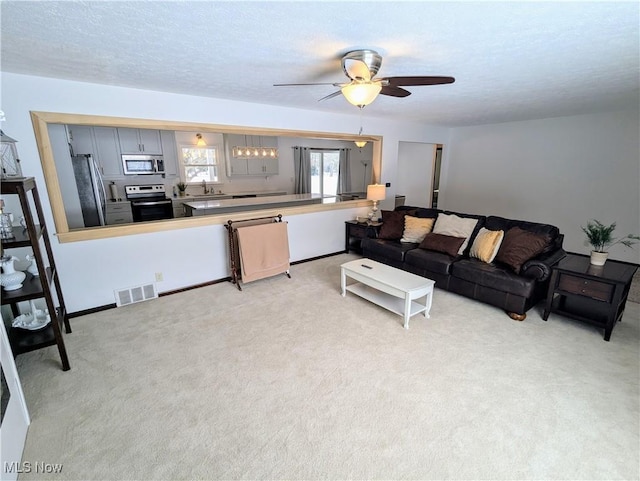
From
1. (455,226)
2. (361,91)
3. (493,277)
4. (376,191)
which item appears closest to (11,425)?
(361,91)

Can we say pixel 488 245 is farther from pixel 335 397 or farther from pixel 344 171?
pixel 344 171

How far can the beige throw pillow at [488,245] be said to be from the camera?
10.4 ft

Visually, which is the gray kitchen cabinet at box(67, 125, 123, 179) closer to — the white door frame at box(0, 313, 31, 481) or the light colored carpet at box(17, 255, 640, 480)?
the light colored carpet at box(17, 255, 640, 480)

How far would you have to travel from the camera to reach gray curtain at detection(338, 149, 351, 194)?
8359mm

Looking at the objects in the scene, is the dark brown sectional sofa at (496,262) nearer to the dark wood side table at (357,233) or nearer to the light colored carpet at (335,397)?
the light colored carpet at (335,397)

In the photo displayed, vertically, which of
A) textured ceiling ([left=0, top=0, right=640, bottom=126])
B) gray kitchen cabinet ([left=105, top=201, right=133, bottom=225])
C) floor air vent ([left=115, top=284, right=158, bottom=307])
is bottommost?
floor air vent ([left=115, top=284, right=158, bottom=307])

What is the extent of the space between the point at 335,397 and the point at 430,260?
6.84 ft

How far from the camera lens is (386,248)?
12.7 ft

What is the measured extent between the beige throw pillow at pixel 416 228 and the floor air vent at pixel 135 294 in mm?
3233

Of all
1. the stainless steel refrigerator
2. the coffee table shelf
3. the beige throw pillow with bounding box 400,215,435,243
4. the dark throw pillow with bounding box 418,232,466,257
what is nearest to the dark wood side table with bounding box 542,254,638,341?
the dark throw pillow with bounding box 418,232,466,257

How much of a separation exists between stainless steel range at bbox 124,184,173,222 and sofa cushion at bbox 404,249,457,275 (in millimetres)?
4521

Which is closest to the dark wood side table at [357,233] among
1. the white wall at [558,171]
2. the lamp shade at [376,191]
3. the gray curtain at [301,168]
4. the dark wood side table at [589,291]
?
the lamp shade at [376,191]

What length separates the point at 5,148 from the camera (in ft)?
6.22

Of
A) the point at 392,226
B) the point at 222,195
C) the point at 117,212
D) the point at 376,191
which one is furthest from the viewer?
the point at 222,195
